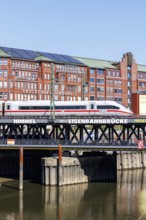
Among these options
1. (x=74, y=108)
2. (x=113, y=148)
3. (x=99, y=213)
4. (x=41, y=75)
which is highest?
(x=41, y=75)

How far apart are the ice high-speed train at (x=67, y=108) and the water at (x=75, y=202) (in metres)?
26.4

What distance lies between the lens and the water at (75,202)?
2781 inches

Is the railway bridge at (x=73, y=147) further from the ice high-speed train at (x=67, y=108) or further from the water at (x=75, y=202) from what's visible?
the ice high-speed train at (x=67, y=108)

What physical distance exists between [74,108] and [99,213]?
177ft

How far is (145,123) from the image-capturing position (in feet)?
302

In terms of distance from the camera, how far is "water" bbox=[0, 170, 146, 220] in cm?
7062

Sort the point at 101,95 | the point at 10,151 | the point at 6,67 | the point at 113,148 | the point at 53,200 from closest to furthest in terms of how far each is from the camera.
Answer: the point at 53,200 → the point at 113,148 → the point at 10,151 → the point at 6,67 → the point at 101,95

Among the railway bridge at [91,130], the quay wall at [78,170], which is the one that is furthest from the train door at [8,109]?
the quay wall at [78,170]

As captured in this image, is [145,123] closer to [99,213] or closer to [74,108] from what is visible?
[99,213]

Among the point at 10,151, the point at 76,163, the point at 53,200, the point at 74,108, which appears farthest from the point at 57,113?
the point at 53,200

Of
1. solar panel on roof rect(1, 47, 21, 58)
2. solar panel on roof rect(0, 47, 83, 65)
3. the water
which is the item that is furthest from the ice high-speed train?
solar panel on roof rect(0, 47, 83, 65)

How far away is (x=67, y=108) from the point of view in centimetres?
12450

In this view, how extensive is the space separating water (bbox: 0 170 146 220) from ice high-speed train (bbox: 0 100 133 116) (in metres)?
26.4

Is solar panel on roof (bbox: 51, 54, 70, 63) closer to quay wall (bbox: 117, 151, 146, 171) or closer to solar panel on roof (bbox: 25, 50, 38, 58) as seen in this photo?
solar panel on roof (bbox: 25, 50, 38, 58)
